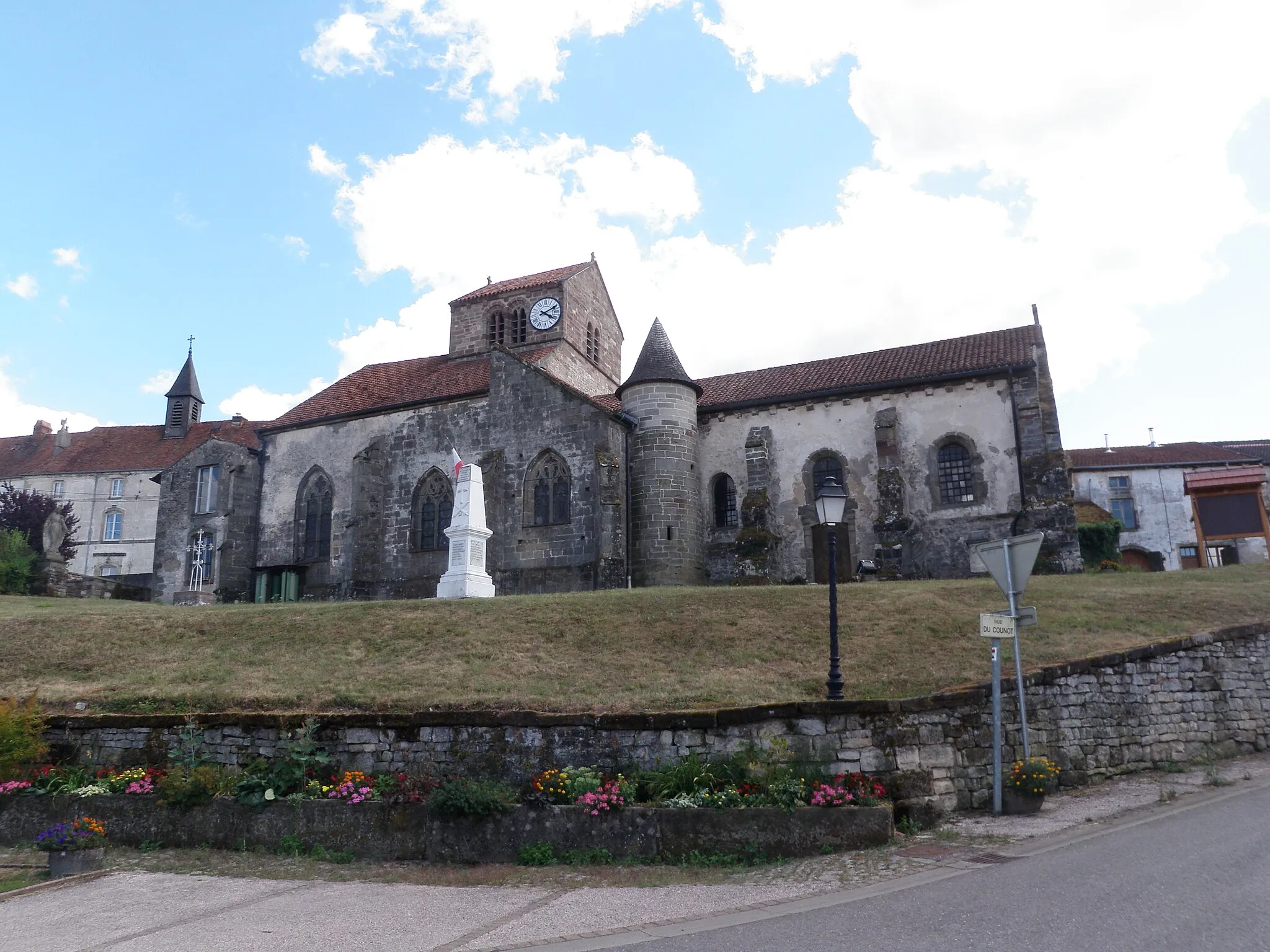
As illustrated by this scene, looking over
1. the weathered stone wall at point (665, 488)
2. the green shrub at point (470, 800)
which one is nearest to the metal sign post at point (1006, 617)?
the green shrub at point (470, 800)

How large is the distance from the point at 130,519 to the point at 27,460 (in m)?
8.75

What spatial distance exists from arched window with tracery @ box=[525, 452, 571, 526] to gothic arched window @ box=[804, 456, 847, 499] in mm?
7757

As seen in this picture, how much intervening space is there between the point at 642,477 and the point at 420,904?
65.0ft

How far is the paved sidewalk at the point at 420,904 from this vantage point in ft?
23.7

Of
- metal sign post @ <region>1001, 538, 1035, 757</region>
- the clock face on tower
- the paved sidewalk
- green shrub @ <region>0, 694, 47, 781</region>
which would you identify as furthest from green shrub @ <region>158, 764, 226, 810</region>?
the clock face on tower

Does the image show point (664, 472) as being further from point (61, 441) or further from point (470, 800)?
point (61, 441)

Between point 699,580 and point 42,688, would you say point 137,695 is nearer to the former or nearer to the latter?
point 42,688

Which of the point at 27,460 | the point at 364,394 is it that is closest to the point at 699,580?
the point at 364,394

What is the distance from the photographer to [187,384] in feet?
179

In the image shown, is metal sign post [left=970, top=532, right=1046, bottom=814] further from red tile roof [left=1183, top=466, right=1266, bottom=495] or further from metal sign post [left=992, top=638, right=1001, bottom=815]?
red tile roof [left=1183, top=466, right=1266, bottom=495]

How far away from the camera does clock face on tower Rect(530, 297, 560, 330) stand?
3606 centimetres

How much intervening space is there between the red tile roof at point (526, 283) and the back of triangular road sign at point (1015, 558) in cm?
2792

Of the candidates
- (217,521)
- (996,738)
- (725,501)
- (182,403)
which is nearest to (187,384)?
(182,403)

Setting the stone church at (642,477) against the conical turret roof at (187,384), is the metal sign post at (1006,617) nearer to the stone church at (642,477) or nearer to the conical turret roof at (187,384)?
the stone church at (642,477)
